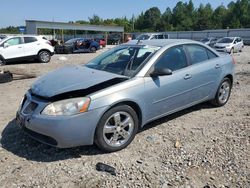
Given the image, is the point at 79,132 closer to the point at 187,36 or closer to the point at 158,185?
the point at 158,185

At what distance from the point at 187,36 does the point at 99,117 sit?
50240 millimetres

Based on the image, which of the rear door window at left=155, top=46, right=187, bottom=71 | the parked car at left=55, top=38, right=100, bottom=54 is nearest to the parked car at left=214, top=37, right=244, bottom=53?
the parked car at left=55, top=38, right=100, bottom=54

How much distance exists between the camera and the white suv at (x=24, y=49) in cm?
1538

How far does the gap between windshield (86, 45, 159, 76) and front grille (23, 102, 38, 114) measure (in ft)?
4.46

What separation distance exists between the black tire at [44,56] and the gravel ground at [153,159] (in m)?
11.6

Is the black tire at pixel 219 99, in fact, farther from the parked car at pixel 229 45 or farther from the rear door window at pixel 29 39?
the parked car at pixel 229 45

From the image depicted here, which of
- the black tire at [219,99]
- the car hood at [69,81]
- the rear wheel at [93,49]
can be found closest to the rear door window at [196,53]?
the black tire at [219,99]

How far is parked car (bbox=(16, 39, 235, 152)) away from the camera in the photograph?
12.5ft

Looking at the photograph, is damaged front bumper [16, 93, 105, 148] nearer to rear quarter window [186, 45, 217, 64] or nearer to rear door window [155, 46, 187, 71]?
rear door window [155, 46, 187, 71]

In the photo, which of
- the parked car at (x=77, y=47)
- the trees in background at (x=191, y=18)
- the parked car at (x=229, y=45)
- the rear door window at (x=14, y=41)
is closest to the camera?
the rear door window at (x=14, y=41)

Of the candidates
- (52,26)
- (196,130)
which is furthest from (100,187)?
(52,26)

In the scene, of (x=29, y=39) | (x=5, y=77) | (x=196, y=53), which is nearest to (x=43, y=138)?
(x=196, y=53)

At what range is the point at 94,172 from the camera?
364 centimetres

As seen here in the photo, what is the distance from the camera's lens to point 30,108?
4062 mm
